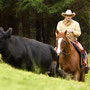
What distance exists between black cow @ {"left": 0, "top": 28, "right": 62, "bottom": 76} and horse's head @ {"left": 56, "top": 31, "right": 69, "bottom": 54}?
1.15 ft

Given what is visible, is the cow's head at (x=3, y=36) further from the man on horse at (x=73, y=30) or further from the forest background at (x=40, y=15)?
the forest background at (x=40, y=15)

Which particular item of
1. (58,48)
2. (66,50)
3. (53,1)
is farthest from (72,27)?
(53,1)

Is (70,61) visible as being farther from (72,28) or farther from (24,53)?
(24,53)

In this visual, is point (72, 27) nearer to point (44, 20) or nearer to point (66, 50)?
point (66, 50)

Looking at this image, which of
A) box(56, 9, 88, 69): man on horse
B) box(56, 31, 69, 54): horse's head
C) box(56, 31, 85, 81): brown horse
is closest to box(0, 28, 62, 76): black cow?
box(56, 31, 69, 54): horse's head

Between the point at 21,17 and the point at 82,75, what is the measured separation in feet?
75.5

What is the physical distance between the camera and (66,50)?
35.8ft

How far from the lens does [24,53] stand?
9219 mm

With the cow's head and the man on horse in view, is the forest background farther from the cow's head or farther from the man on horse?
the cow's head

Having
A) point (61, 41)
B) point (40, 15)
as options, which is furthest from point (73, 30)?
point (40, 15)

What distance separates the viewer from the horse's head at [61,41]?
32.7ft

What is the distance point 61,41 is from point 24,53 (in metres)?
1.47

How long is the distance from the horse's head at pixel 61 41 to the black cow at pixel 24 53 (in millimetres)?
350

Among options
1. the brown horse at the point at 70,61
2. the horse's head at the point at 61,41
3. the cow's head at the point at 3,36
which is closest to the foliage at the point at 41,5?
the brown horse at the point at 70,61
